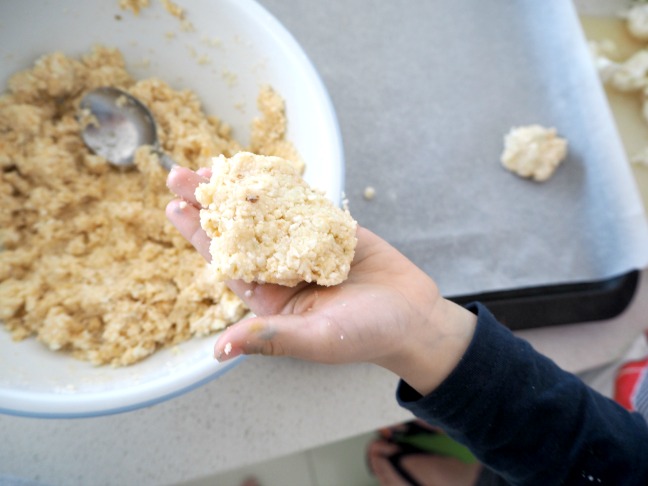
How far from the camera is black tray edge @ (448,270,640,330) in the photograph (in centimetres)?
97

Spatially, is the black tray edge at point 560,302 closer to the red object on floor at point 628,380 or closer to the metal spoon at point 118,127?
the red object on floor at point 628,380

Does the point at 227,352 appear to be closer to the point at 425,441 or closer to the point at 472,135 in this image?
the point at 472,135

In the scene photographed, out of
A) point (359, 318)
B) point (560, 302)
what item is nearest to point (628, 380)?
point (560, 302)

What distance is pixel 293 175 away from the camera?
0.62m

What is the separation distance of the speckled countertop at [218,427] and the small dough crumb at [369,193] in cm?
2

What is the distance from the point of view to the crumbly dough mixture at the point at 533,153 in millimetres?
1104

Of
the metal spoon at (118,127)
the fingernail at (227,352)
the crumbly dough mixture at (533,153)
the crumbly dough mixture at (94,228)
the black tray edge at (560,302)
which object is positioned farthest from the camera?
the crumbly dough mixture at (533,153)

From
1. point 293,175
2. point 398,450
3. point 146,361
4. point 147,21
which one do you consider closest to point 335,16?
point 147,21

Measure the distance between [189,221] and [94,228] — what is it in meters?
0.27

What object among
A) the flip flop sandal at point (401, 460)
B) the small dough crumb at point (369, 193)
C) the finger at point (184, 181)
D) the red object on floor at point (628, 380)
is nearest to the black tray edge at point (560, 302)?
the red object on floor at point (628, 380)

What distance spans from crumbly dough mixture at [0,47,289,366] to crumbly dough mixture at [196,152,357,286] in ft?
0.57

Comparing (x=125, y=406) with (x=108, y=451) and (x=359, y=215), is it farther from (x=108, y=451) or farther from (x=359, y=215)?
(x=359, y=215)

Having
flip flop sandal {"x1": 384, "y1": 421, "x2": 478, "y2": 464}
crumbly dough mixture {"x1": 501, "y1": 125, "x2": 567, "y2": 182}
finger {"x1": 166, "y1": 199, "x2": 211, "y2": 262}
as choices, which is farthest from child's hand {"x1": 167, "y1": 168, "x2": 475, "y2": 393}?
flip flop sandal {"x1": 384, "y1": 421, "x2": 478, "y2": 464}

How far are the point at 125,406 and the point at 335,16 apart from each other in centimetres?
98
